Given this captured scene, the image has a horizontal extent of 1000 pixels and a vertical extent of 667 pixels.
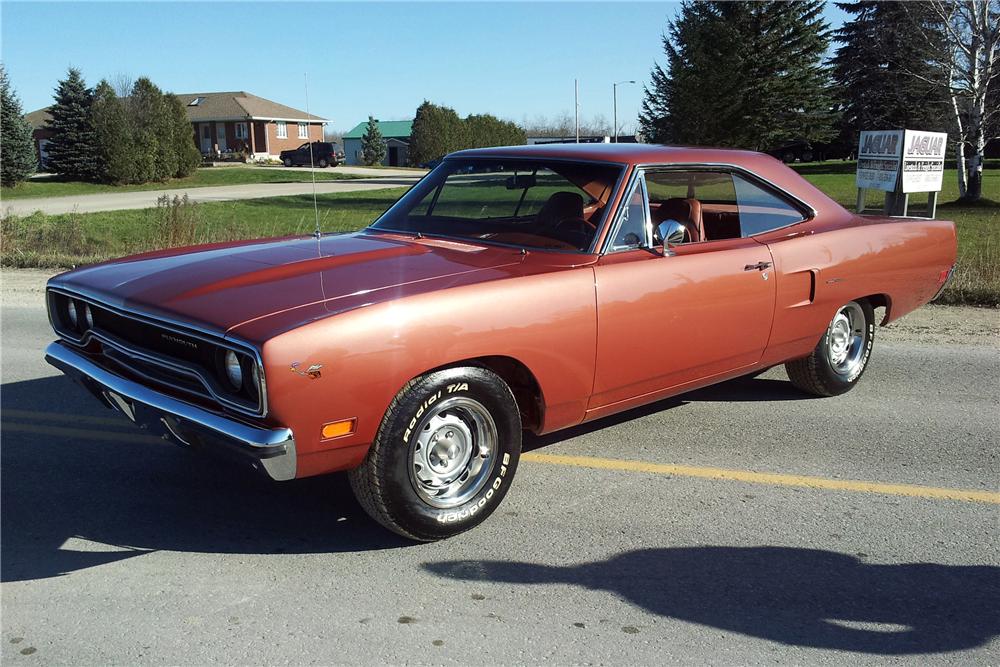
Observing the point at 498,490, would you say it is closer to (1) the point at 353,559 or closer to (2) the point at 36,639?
(1) the point at 353,559

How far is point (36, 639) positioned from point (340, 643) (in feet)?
3.46

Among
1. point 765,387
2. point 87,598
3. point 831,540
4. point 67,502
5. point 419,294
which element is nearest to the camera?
point 87,598

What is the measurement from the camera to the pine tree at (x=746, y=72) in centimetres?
3353

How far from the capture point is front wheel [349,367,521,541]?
360cm

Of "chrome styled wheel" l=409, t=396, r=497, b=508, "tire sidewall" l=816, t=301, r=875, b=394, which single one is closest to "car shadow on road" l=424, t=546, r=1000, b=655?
"chrome styled wheel" l=409, t=396, r=497, b=508

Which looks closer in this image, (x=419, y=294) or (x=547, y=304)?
(x=419, y=294)

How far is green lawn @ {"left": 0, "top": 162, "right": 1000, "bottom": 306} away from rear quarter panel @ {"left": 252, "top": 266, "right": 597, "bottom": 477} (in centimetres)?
697

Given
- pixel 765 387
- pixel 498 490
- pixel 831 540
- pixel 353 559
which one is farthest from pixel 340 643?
pixel 765 387

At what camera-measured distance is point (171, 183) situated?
44875 mm

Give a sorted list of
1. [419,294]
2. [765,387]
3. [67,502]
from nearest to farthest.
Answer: [419,294]
[67,502]
[765,387]

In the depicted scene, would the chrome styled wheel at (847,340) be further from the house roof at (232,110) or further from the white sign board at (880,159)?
the house roof at (232,110)

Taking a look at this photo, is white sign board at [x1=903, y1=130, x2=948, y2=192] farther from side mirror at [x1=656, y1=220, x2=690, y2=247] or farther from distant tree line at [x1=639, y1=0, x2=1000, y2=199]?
distant tree line at [x1=639, y1=0, x2=1000, y2=199]

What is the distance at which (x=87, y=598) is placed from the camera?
3.41m

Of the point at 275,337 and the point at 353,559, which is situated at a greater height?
the point at 275,337
